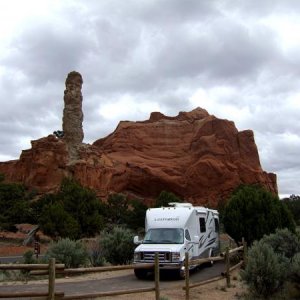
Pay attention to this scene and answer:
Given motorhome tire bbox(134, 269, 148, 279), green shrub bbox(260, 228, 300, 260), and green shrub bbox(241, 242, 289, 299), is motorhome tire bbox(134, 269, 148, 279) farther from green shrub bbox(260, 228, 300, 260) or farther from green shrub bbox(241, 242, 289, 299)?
green shrub bbox(241, 242, 289, 299)

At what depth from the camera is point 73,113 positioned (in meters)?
79.0

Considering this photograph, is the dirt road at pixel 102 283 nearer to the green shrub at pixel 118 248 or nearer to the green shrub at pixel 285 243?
the green shrub at pixel 118 248

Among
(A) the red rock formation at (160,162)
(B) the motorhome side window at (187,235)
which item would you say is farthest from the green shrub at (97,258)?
(A) the red rock formation at (160,162)

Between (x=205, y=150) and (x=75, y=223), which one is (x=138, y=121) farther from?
(x=75, y=223)

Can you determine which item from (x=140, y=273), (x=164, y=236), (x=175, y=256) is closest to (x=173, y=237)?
(x=164, y=236)

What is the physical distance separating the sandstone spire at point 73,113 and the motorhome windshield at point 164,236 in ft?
194

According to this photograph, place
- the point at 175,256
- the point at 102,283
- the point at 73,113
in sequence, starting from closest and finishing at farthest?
the point at 102,283 < the point at 175,256 < the point at 73,113

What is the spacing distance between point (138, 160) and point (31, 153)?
21.0 m

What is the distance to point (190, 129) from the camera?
9744 cm

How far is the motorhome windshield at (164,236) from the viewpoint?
63.8 ft

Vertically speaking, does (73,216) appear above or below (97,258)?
above

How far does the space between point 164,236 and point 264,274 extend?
680 centimetres

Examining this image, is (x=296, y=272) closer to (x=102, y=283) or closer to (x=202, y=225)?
(x=102, y=283)

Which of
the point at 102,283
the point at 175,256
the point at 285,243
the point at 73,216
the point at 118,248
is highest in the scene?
the point at 73,216
